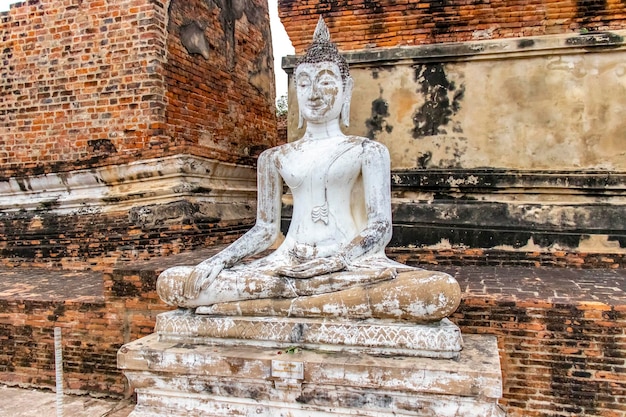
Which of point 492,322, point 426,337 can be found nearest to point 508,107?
point 492,322

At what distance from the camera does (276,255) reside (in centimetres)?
364

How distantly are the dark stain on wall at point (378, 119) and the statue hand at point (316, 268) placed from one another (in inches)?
115

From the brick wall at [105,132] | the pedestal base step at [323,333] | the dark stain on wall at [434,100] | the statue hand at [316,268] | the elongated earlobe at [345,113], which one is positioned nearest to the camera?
the pedestal base step at [323,333]

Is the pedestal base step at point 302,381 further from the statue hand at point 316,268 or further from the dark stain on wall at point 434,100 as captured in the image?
the dark stain on wall at point 434,100

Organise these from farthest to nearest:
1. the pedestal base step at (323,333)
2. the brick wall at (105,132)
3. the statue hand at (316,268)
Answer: the brick wall at (105,132)
the statue hand at (316,268)
the pedestal base step at (323,333)

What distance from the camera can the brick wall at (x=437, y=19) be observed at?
5.57 m

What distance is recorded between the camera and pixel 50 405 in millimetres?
4504

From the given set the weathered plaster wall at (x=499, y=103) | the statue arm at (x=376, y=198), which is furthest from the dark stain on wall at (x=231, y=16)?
the statue arm at (x=376, y=198)

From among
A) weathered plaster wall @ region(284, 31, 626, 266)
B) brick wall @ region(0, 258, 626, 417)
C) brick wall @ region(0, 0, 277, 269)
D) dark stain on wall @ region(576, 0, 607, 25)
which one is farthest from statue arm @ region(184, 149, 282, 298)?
dark stain on wall @ region(576, 0, 607, 25)

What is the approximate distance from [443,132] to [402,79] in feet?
2.32

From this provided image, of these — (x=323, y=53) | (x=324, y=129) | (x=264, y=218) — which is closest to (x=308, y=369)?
(x=264, y=218)

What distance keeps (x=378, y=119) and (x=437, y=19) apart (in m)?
1.21

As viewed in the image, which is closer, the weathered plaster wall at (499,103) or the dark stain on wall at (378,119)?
the weathered plaster wall at (499,103)

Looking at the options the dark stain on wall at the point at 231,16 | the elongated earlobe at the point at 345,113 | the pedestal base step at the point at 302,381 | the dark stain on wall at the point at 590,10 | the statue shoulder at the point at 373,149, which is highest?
the dark stain on wall at the point at 231,16
